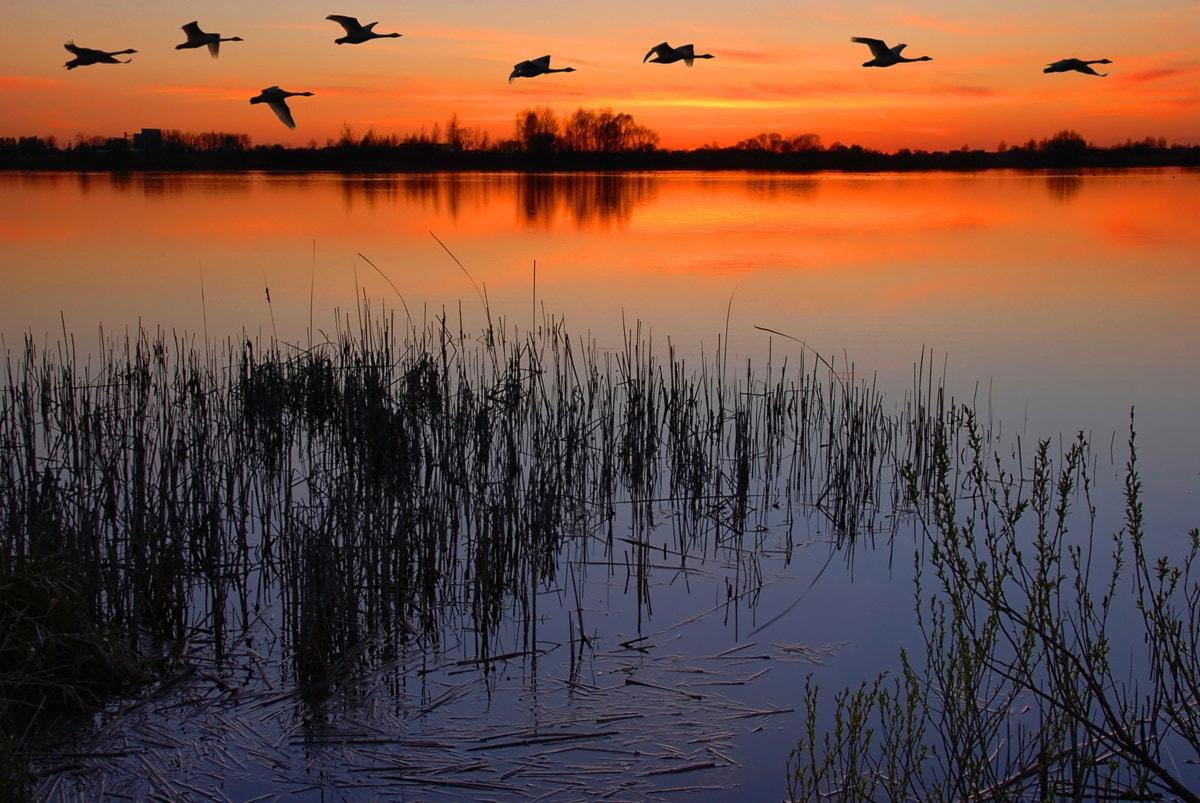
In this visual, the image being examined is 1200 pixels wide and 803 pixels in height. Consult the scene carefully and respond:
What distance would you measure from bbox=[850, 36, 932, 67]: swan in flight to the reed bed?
2.20 meters

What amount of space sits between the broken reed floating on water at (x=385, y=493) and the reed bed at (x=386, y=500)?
0.06ft

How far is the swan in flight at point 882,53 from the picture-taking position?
546 centimetres

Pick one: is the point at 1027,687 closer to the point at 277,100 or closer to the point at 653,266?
the point at 277,100

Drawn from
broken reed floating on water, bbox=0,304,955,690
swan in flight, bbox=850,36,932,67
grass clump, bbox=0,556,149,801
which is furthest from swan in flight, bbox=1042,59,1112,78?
grass clump, bbox=0,556,149,801

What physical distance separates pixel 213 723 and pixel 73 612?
2.42 ft

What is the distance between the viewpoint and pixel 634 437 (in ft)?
21.9

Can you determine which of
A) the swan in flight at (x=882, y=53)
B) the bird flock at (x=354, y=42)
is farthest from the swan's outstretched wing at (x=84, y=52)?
the swan in flight at (x=882, y=53)

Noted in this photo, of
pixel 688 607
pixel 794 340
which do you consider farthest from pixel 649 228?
pixel 688 607

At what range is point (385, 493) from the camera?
479 cm

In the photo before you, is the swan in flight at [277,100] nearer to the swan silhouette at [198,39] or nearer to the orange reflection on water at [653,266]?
the swan silhouette at [198,39]

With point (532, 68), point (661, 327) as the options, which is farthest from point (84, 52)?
point (661, 327)

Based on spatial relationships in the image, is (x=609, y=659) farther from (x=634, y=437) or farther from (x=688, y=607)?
(x=634, y=437)

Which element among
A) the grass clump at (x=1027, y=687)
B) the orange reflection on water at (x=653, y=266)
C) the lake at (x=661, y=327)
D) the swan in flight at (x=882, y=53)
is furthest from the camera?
the orange reflection on water at (x=653, y=266)

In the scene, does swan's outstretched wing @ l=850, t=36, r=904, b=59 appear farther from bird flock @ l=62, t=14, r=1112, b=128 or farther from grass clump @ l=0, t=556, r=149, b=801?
grass clump @ l=0, t=556, r=149, b=801
